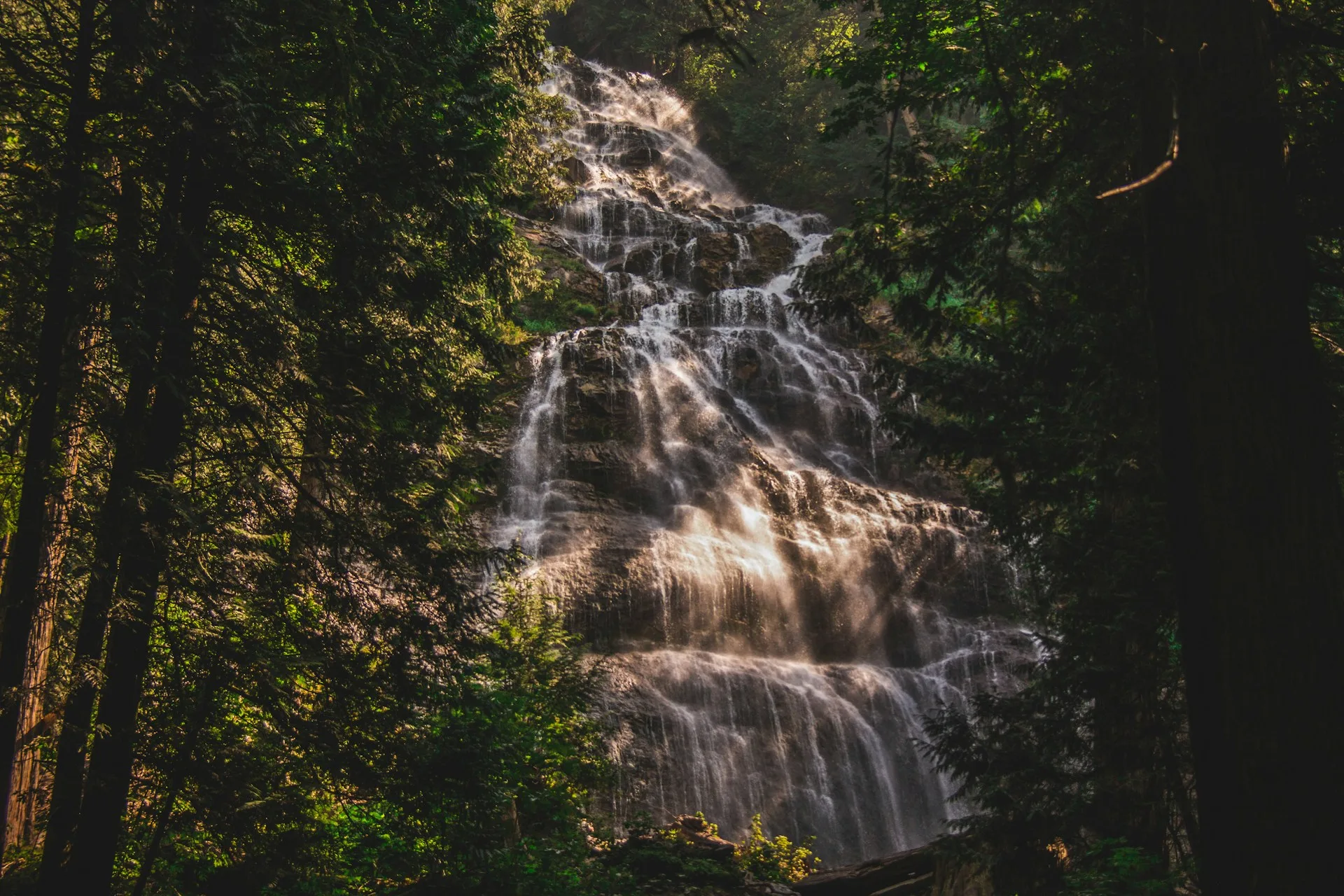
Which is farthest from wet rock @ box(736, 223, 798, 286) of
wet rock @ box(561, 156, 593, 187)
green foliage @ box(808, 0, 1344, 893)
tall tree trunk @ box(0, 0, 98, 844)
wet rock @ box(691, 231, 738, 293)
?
tall tree trunk @ box(0, 0, 98, 844)

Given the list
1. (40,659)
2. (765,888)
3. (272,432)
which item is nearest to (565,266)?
(765,888)

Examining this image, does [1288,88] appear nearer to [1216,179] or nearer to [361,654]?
[1216,179]

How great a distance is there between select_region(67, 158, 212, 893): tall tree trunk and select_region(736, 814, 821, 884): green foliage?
7365 millimetres

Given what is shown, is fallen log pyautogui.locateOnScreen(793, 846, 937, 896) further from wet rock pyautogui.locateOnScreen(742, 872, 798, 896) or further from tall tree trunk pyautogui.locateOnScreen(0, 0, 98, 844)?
tall tree trunk pyautogui.locateOnScreen(0, 0, 98, 844)

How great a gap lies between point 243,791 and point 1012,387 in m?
6.92

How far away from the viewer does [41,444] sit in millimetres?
3455

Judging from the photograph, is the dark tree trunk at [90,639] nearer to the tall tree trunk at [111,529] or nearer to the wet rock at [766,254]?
the tall tree trunk at [111,529]

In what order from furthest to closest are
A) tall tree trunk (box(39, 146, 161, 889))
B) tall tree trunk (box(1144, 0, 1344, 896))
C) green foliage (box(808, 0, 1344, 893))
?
green foliage (box(808, 0, 1344, 893))
tall tree trunk (box(39, 146, 161, 889))
tall tree trunk (box(1144, 0, 1344, 896))

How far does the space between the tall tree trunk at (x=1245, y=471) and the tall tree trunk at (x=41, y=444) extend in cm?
411

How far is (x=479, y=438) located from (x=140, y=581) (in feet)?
12.3

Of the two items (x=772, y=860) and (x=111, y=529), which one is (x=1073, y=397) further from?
(x=772, y=860)

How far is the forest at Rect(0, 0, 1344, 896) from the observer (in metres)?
3.11

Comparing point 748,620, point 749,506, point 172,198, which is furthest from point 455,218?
point 749,506

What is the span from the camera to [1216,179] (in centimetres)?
323
